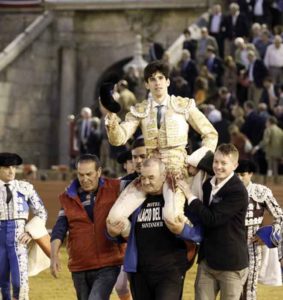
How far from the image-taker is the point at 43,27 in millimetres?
28297

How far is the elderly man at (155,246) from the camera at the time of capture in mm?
9305

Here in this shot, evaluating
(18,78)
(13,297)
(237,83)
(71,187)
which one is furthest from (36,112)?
(71,187)

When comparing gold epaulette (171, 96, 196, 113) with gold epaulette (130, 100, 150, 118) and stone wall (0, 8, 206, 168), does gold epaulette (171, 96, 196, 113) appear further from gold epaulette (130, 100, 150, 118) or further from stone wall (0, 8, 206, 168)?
stone wall (0, 8, 206, 168)

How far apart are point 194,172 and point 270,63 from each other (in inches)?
475

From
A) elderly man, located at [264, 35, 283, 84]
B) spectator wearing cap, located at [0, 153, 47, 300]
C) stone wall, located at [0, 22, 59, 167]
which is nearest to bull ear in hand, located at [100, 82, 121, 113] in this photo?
spectator wearing cap, located at [0, 153, 47, 300]

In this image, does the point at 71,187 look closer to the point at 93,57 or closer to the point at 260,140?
the point at 260,140

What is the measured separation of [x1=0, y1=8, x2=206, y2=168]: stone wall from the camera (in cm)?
2798

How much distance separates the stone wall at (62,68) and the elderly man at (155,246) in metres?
18.2

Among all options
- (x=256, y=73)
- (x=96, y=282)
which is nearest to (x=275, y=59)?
(x=256, y=73)

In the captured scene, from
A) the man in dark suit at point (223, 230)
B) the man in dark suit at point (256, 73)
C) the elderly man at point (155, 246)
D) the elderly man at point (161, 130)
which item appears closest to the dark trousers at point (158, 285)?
the elderly man at point (155, 246)

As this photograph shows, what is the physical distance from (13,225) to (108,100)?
2950 millimetres

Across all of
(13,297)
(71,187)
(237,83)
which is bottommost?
(13,297)

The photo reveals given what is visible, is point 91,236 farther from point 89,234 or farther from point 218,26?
point 218,26

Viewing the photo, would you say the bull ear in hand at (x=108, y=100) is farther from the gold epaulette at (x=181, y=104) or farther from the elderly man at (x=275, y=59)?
the elderly man at (x=275, y=59)
